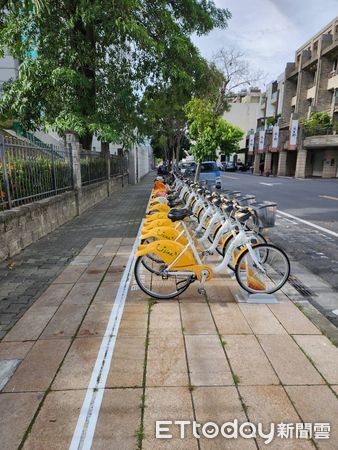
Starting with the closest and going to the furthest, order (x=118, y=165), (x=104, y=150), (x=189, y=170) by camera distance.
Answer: (x=104, y=150)
(x=118, y=165)
(x=189, y=170)

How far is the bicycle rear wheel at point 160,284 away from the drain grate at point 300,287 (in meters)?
1.62

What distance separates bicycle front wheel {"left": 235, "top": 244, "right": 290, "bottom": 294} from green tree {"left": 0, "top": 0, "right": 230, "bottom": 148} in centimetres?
704

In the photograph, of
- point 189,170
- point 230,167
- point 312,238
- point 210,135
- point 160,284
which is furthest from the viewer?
point 230,167

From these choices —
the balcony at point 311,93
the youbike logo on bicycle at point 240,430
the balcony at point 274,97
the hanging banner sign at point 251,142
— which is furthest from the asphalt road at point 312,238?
the balcony at point 274,97

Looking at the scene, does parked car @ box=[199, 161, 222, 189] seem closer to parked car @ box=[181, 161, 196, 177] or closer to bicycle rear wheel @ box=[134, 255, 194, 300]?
parked car @ box=[181, 161, 196, 177]

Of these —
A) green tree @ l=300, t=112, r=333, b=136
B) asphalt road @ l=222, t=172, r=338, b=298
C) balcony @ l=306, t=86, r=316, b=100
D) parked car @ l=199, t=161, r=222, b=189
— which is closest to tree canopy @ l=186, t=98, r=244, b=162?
parked car @ l=199, t=161, r=222, b=189

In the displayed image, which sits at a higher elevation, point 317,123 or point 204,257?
point 317,123

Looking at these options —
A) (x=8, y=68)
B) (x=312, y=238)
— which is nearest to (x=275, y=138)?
(x=8, y=68)

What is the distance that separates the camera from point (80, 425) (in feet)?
7.03

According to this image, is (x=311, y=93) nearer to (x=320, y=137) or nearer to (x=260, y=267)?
(x=320, y=137)

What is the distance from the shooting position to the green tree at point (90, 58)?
9.23 metres

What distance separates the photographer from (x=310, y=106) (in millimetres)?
37344

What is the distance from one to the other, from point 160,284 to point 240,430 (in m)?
2.39

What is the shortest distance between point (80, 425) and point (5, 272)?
3377 millimetres
